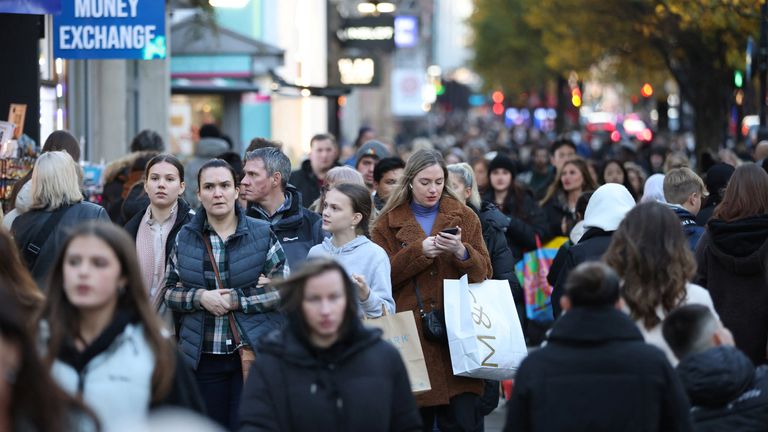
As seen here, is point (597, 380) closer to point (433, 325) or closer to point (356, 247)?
point (356, 247)

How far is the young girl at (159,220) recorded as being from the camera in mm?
8605

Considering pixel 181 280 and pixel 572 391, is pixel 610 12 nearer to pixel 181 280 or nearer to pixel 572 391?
pixel 181 280

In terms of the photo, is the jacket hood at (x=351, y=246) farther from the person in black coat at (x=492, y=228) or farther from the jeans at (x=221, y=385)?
the person in black coat at (x=492, y=228)

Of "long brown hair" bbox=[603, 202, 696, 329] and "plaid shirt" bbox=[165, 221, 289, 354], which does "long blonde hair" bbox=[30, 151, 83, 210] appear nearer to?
"plaid shirt" bbox=[165, 221, 289, 354]

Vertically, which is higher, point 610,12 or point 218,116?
point 610,12

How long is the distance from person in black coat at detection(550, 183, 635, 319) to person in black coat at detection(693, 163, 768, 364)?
30.6 inches

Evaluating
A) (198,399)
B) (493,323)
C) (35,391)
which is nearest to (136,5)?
(493,323)

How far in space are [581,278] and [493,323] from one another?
2889mm

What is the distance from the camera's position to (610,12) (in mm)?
32031

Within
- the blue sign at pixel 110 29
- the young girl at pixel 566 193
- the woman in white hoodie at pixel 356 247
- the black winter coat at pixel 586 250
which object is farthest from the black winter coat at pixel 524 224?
the woman in white hoodie at pixel 356 247

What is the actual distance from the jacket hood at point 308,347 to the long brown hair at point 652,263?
1351 millimetres

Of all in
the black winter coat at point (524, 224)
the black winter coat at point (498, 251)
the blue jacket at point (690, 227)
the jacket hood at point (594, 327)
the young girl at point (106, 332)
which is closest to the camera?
the young girl at point (106, 332)

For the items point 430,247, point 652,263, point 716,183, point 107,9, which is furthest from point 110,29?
point 652,263

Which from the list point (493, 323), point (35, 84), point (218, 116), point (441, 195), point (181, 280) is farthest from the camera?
point (218, 116)
